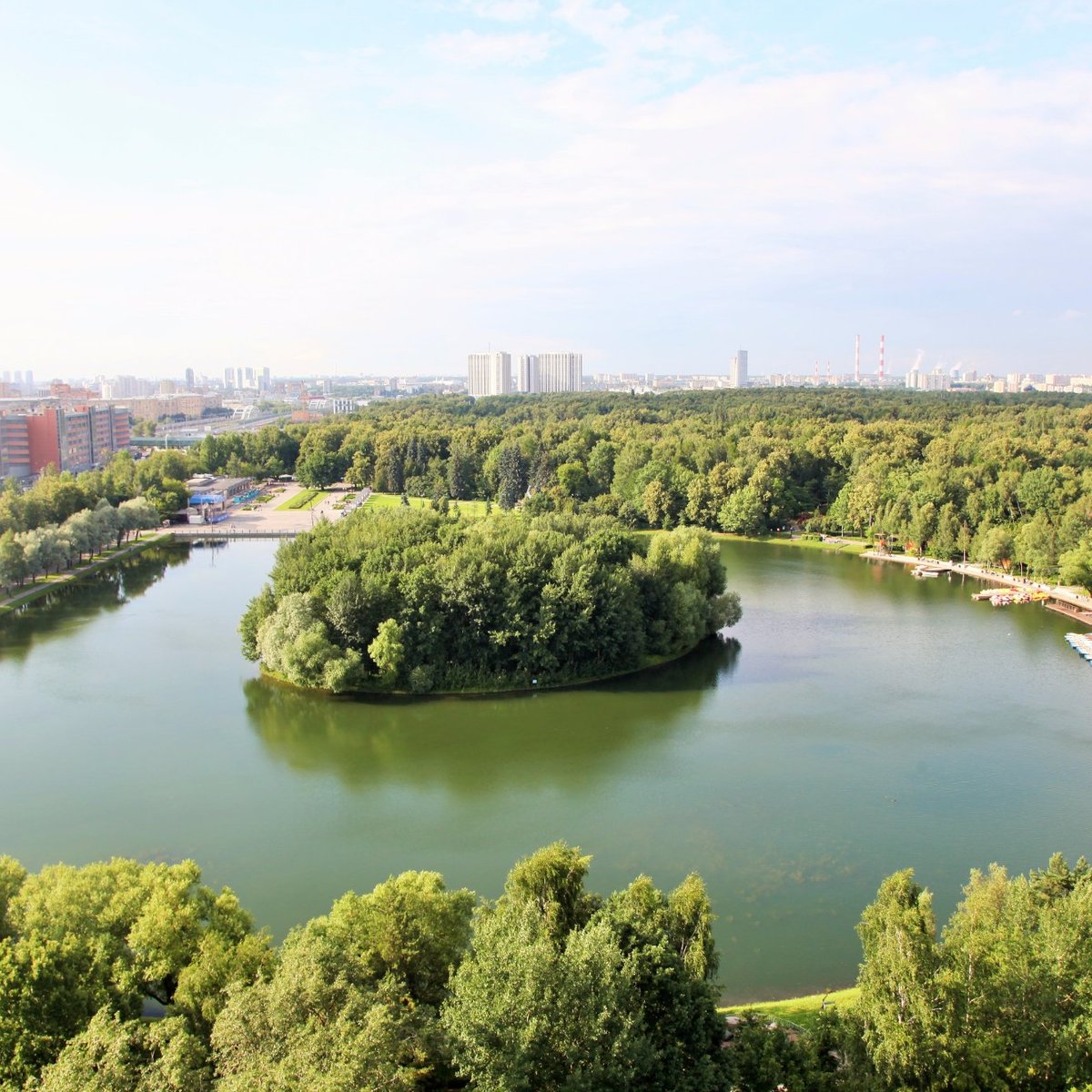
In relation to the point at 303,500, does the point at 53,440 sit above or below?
above

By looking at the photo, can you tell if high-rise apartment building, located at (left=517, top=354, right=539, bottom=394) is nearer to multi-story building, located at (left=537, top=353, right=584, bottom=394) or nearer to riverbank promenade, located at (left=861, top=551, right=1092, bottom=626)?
multi-story building, located at (left=537, top=353, right=584, bottom=394)

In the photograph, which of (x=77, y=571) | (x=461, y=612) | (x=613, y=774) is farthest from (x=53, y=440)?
(x=613, y=774)

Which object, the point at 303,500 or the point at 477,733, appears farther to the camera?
the point at 303,500

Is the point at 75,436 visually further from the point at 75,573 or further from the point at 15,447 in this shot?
the point at 75,573

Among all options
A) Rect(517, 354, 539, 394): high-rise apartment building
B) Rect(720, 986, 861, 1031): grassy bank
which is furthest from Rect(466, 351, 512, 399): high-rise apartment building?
Rect(720, 986, 861, 1031): grassy bank

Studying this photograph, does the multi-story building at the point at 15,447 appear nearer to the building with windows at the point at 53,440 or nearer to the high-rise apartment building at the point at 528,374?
the building with windows at the point at 53,440
